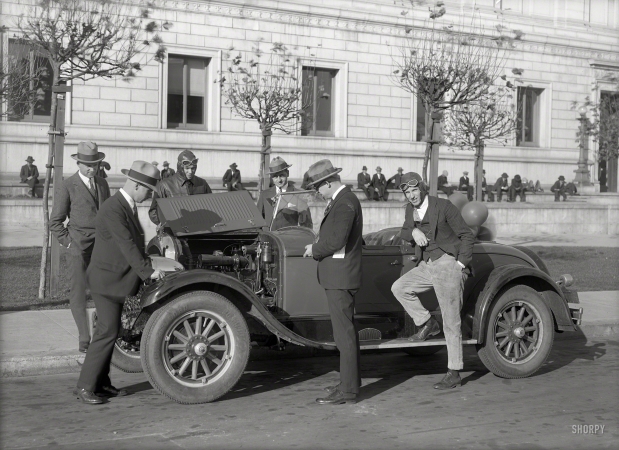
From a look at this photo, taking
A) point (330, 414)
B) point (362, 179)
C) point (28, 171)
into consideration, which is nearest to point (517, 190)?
point (362, 179)

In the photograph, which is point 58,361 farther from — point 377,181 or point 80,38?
point 377,181

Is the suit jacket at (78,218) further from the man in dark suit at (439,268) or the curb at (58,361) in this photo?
the man in dark suit at (439,268)

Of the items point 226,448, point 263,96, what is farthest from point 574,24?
point 226,448

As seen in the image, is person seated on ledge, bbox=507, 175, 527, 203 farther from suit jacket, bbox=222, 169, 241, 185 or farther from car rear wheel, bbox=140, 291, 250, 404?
car rear wheel, bbox=140, 291, 250, 404

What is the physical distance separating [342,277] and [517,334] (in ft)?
6.58

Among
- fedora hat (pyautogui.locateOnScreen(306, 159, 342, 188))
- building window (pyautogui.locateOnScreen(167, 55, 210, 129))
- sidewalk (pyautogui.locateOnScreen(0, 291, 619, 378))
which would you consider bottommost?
sidewalk (pyautogui.locateOnScreen(0, 291, 619, 378))

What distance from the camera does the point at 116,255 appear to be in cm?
649

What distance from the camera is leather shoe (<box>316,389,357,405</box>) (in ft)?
21.6

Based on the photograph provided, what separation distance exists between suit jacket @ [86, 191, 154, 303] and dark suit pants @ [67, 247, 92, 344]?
1.52 metres

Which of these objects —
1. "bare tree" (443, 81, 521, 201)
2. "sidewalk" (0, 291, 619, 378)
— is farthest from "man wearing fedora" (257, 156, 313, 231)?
"bare tree" (443, 81, 521, 201)

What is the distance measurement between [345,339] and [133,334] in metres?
1.79

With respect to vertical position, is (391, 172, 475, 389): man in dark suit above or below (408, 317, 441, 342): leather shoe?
above

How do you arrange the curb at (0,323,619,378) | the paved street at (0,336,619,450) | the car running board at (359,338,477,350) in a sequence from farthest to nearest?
the curb at (0,323,619,378), the car running board at (359,338,477,350), the paved street at (0,336,619,450)

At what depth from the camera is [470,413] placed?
6.41 meters
